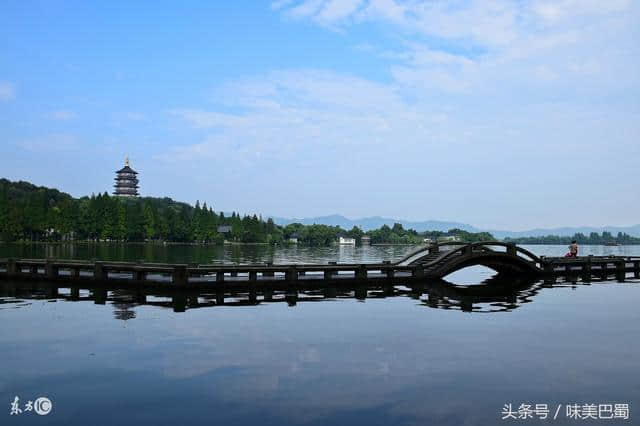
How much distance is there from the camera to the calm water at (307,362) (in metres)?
9.59

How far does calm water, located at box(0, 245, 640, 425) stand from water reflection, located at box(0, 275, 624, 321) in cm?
35

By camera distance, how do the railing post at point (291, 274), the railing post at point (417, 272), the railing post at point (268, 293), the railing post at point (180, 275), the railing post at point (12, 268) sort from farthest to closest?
1. the railing post at point (417, 272)
2. the railing post at point (12, 268)
3. the railing post at point (291, 274)
4. the railing post at point (180, 275)
5. the railing post at point (268, 293)

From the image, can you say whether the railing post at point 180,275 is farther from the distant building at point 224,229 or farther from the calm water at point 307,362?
the distant building at point 224,229

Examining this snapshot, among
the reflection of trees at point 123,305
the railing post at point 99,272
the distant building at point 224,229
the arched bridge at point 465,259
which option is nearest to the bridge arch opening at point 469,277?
the arched bridge at point 465,259

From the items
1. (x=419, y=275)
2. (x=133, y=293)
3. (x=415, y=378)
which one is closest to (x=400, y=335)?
(x=415, y=378)

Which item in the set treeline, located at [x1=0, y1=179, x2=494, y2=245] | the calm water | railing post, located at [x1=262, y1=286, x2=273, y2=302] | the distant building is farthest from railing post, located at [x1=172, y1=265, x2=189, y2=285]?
the distant building

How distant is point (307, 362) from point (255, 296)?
42.5 ft

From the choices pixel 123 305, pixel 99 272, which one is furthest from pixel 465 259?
pixel 99 272

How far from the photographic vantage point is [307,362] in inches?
503

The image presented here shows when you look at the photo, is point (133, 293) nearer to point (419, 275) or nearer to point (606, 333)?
point (419, 275)

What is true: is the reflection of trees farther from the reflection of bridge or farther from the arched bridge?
the arched bridge

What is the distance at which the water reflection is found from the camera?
2238cm

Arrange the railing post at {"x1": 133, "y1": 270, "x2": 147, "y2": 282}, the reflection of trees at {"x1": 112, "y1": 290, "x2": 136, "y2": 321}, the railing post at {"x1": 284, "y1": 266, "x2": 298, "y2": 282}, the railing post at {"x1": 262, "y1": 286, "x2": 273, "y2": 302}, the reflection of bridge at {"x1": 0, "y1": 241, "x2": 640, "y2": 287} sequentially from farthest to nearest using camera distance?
1. the railing post at {"x1": 284, "y1": 266, "x2": 298, "y2": 282}
2. the railing post at {"x1": 133, "y1": 270, "x2": 147, "y2": 282}
3. the reflection of bridge at {"x1": 0, "y1": 241, "x2": 640, "y2": 287}
4. the railing post at {"x1": 262, "y1": 286, "x2": 273, "y2": 302}
5. the reflection of trees at {"x1": 112, "y1": 290, "x2": 136, "y2": 321}

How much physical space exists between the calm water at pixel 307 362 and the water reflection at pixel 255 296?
13.6 inches
